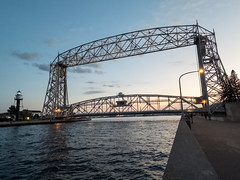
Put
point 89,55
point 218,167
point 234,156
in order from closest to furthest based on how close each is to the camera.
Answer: point 218,167 < point 234,156 < point 89,55

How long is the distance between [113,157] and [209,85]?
25671 mm

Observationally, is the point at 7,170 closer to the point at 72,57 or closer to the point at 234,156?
the point at 234,156

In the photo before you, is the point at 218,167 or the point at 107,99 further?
the point at 107,99

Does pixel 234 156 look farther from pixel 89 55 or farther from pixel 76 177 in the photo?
pixel 89 55

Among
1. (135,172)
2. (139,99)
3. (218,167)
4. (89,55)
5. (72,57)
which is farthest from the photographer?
(139,99)

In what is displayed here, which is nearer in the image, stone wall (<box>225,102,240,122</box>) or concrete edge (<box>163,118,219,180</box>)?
concrete edge (<box>163,118,219,180</box>)

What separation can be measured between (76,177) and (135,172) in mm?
2504

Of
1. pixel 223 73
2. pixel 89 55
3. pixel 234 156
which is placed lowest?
pixel 234 156

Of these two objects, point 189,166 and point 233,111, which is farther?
point 233,111

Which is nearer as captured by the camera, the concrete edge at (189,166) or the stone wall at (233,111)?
the concrete edge at (189,166)

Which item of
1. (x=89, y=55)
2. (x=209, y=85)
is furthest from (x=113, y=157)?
(x=89, y=55)

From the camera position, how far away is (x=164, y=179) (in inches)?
96.9

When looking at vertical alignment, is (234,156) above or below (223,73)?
below

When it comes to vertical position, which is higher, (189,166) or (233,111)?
(233,111)
